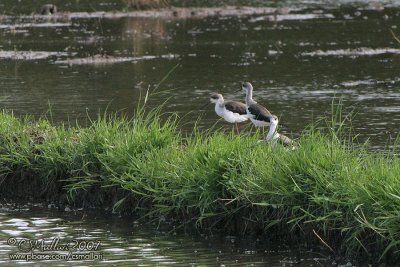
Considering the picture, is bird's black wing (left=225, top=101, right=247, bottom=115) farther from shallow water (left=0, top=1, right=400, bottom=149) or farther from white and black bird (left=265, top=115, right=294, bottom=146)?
white and black bird (left=265, top=115, right=294, bottom=146)

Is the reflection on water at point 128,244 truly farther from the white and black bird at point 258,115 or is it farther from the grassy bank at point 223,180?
the white and black bird at point 258,115

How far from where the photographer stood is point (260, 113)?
16.8 m

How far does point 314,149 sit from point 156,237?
81.8 inches

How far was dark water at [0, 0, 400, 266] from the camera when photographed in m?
12.4

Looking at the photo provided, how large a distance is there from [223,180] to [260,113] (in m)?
4.60

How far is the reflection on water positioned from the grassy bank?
24cm

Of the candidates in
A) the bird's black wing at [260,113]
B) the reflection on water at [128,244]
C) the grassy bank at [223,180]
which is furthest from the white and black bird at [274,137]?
the reflection on water at [128,244]

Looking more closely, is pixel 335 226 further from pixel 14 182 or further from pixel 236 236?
pixel 14 182

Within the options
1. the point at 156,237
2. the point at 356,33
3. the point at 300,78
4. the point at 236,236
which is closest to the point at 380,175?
Result: the point at 236,236

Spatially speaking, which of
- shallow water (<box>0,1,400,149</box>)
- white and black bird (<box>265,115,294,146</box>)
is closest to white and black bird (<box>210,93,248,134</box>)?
shallow water (<box>0,1,400,149</box>)

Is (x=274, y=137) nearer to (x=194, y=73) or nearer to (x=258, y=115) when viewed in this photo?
(x=258, y=115)

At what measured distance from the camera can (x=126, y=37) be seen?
36688mm

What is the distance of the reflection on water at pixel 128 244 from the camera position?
1136 centimetres

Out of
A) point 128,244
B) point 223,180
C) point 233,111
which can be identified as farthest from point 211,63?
point 128,244
